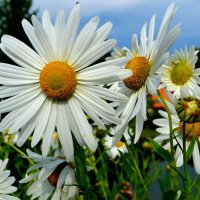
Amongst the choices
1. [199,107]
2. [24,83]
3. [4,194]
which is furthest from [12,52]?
[4,194]

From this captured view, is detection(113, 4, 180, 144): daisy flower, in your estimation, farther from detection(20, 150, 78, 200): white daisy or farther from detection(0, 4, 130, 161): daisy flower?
detection(20, 150, 78, 200): white daisy

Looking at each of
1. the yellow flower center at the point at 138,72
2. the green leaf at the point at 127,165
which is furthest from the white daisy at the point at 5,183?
the yellow flower center at the point at 138,72

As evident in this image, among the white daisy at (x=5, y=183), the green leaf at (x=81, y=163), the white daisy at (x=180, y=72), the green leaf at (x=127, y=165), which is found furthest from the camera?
the white daisy at (x=180, y=72)

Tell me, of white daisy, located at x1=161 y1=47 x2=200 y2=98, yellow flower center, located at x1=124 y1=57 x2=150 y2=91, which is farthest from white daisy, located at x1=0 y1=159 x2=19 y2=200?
white daisy, located at x1=161 y1=47 x2=200 y2=98

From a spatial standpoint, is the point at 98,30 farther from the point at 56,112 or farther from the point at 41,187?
the point at 41,187

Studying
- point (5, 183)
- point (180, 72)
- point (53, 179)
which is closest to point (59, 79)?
point (53, 179)

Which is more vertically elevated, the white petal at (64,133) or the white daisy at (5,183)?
the white petal at (64,133)

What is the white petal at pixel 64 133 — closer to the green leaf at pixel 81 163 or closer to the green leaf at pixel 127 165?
the green leaf at pixel 81 163
